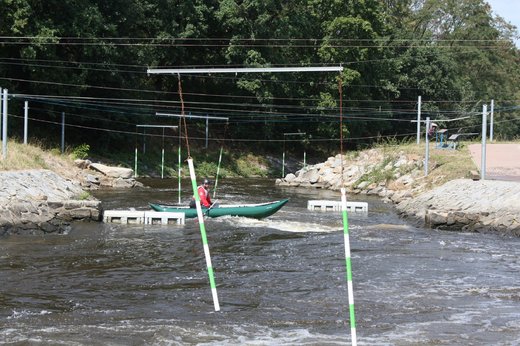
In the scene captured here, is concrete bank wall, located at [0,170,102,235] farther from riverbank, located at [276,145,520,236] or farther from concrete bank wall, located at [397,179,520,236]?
concrete bank wall, located at [397,179,520,236]

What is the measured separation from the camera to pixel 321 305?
1313 cm

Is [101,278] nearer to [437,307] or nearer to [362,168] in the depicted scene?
[437,307]

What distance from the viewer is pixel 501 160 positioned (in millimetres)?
38375

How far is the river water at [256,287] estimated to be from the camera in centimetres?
1102

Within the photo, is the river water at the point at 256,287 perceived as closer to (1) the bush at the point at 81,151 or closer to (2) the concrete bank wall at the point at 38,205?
(2) the concrete bank wall at the point at 38,205

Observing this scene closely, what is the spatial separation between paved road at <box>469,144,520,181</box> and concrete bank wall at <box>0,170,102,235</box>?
18552mm

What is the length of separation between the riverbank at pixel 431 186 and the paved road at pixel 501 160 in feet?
2.74

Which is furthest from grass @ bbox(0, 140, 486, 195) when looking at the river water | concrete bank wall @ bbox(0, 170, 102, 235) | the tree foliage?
the river water

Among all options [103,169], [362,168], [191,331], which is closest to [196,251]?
[191,331]

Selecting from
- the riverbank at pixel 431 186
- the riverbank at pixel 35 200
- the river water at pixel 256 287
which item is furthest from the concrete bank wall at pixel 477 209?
the riverbank at pixel 35 200

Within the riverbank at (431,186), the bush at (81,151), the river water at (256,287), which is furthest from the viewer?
the bush at (81,151)

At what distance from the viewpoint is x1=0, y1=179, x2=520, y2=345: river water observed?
11016 mm

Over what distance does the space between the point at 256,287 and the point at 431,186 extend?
22.2 m

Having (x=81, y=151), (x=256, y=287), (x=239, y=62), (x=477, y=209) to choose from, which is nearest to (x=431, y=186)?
(x=477, y=209)
